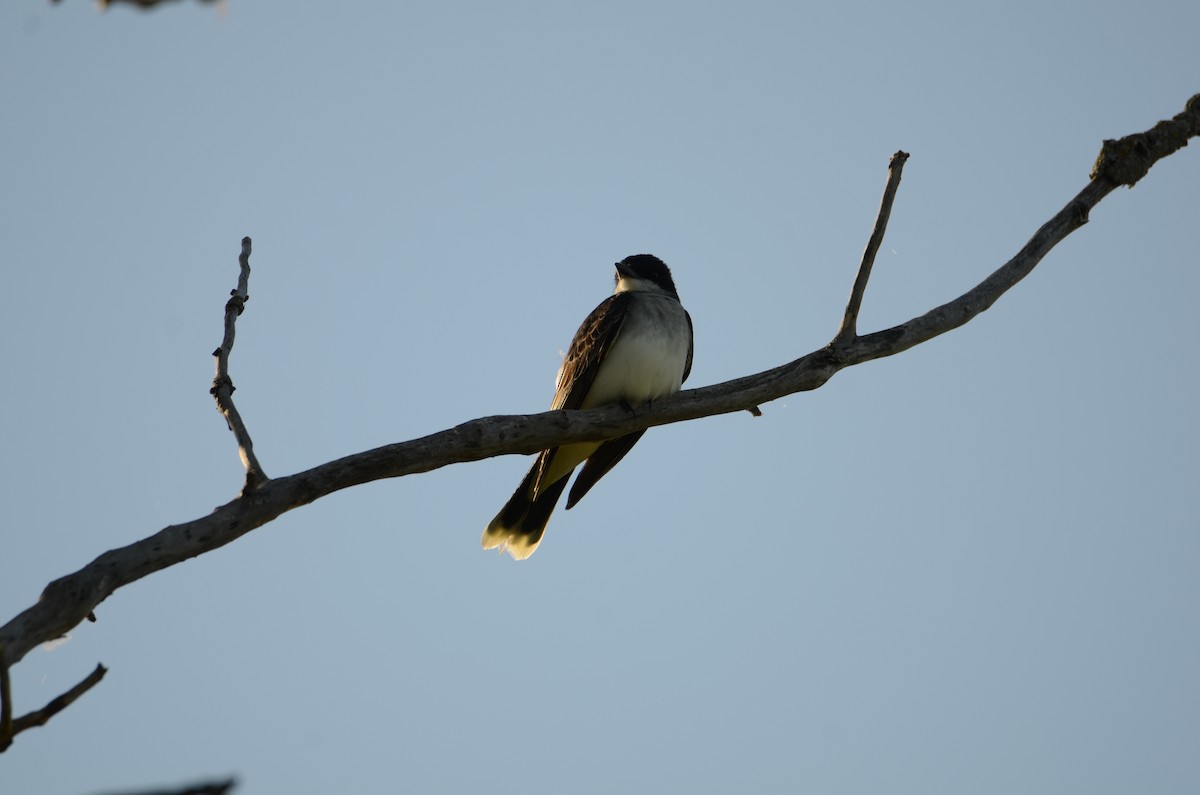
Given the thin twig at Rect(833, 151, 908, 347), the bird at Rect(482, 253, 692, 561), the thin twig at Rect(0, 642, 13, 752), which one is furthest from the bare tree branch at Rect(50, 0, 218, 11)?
the bird at Rect(482, 253, 692, 561)

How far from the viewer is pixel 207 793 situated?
261 cm

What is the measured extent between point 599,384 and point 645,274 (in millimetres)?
1828

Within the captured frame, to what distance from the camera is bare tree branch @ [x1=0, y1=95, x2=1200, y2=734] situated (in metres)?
4.45

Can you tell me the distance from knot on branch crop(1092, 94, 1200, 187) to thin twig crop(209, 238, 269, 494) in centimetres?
431

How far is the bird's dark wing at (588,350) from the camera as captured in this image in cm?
793

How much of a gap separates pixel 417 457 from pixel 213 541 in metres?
0.96

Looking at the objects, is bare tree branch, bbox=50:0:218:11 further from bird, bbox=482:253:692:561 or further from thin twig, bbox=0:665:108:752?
bird, bbox=482:253:692:561

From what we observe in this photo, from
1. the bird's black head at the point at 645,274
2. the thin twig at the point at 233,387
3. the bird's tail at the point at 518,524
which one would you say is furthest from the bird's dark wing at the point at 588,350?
the thin twig at the point at 233,387

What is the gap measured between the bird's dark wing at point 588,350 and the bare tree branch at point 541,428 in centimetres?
142

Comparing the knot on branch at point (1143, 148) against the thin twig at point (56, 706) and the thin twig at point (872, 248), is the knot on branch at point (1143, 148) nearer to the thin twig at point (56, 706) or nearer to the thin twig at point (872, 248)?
the thin twig at point (872, 248)

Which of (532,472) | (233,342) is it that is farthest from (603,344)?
(233,342)

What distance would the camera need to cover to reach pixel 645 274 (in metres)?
9.41

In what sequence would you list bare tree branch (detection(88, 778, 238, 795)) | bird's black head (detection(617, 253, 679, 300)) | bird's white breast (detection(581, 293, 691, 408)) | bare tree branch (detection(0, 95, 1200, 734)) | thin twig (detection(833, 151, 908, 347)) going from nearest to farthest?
bare tree branch (detection(88, 778, 238, 795)) → bare tree branch (detection(0, 95, 1200, 734)) → thin twig (detection(833, 151, 908, 347)) → bird's white breast (detection(581, 293, 691, 408)) → bird's black head (detection(617, 253, 679, 300))

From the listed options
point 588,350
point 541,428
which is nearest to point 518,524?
point 588,350
